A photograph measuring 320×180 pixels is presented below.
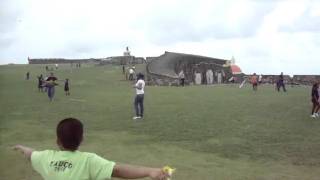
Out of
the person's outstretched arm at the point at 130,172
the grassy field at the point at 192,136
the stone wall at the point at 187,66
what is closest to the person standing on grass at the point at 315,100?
the grassy field at the point at 192,136

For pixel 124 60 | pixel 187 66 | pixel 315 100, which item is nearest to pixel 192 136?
pixel 315 100

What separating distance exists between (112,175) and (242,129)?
1355cm

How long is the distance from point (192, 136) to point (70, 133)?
12074mm

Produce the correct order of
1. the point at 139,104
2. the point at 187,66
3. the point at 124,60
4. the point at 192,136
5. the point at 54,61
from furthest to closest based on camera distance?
the point at 54,61 < the point at 124,60 < the point at 187,66 < the point at 139,104 < the point at 192,136

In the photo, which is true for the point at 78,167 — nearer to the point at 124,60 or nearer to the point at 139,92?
the point at 139,92

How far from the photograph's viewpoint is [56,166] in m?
4.25

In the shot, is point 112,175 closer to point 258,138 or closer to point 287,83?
point 258,138

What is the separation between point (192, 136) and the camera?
1614 cm

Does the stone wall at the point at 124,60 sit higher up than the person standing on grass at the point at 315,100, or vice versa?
the stone wall at the point at 124,60

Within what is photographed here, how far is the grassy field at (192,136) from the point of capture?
38.6 ft

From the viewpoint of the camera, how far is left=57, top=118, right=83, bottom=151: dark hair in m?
4.19

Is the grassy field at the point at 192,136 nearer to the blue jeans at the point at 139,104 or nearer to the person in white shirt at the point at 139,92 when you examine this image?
the blue jeans at the point at 139,104

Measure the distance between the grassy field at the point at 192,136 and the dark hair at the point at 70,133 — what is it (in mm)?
6456

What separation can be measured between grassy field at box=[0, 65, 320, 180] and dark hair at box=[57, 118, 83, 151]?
6456mm
